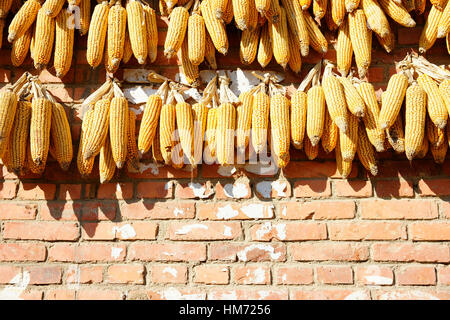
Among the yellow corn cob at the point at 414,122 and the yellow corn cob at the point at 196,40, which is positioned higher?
the yellow corn cob at the point at 196,40

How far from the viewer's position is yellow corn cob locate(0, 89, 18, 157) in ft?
7.95

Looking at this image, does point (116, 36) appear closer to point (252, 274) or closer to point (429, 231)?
Answer: point (252, 274)

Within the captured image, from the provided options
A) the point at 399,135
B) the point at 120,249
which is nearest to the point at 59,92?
the point at 120,249

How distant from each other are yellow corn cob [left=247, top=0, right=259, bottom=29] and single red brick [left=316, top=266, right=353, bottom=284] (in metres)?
1.33

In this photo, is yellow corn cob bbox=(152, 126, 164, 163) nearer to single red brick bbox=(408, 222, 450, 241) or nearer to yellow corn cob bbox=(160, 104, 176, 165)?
yellow corn cob bbox=(160, 104, 176, 165)

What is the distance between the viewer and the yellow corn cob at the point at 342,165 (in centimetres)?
257

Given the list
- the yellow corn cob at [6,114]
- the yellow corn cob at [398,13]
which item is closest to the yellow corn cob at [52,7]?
the yellow corn cob at [6,114]

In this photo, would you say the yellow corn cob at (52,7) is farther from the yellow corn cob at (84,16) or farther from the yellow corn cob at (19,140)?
the yellow corn cob at (19,140)

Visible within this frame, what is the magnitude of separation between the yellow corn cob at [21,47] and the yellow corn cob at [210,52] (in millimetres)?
988

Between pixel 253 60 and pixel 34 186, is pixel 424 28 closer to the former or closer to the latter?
pixel 253 60

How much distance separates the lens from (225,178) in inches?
105

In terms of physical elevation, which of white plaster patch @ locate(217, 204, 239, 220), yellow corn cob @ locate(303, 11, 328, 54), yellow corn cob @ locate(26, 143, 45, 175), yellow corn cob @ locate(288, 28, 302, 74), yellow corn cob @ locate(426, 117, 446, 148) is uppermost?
yellow corn cob @ locate(303, 11, 328, 54)

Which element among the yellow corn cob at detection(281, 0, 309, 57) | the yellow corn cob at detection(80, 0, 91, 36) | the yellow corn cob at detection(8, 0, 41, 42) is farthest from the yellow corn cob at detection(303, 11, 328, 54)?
the yellow corn cob at detection(8, 0, 41, 42)

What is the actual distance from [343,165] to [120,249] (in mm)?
1250
